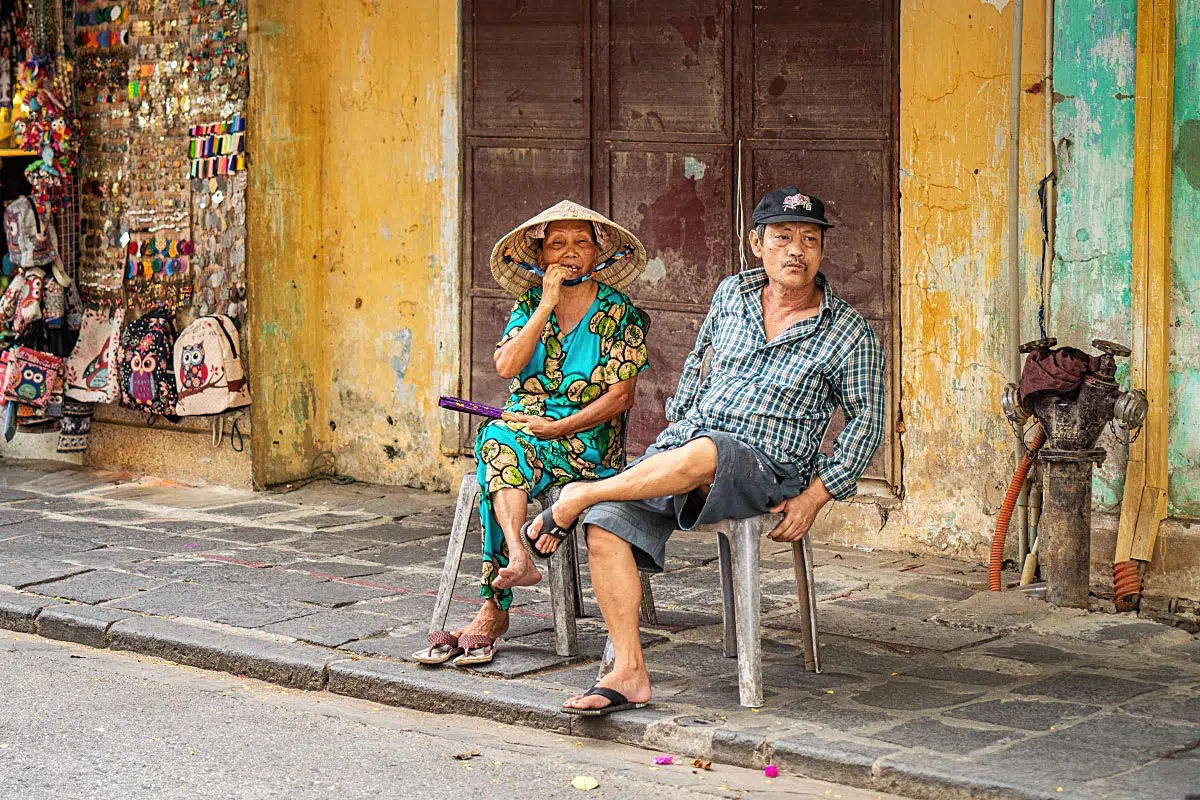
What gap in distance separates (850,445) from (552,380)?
111cm

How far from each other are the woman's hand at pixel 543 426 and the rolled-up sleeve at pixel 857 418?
90cm

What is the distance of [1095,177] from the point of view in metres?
6.45

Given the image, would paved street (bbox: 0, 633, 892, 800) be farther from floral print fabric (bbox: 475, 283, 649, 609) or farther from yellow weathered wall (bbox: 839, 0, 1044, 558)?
yellow weathered wall (bbox: 839, 0, 1044, 558)

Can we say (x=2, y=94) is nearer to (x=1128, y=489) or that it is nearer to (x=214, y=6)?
(x=214, y=6)

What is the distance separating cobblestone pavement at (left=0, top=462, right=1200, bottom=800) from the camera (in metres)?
4.72

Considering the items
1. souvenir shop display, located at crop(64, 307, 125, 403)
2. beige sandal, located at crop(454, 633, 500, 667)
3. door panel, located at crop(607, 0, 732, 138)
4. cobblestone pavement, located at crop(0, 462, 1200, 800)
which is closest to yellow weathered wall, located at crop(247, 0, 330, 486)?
cobblestone pavement, located at crop(0, 462, 1200, 800)

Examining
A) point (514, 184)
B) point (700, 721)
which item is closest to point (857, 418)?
point (700, 721)

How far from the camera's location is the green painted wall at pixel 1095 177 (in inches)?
250

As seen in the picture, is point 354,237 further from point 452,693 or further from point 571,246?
point 452,693

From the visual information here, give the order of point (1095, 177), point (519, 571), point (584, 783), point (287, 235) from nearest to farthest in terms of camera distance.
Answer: point (584, 783)
point (519, 571)
point (1095, 177)
point (287, 235)

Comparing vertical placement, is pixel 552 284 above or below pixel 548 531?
above

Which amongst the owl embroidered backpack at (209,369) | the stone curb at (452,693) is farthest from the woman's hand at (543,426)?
the owl embroidered backpack at (209,369)

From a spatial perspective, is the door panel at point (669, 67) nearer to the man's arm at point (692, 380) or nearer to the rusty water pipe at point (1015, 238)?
the rusty water pipe at point (1015, 238)

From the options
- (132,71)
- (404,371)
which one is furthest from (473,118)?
(132,71)
